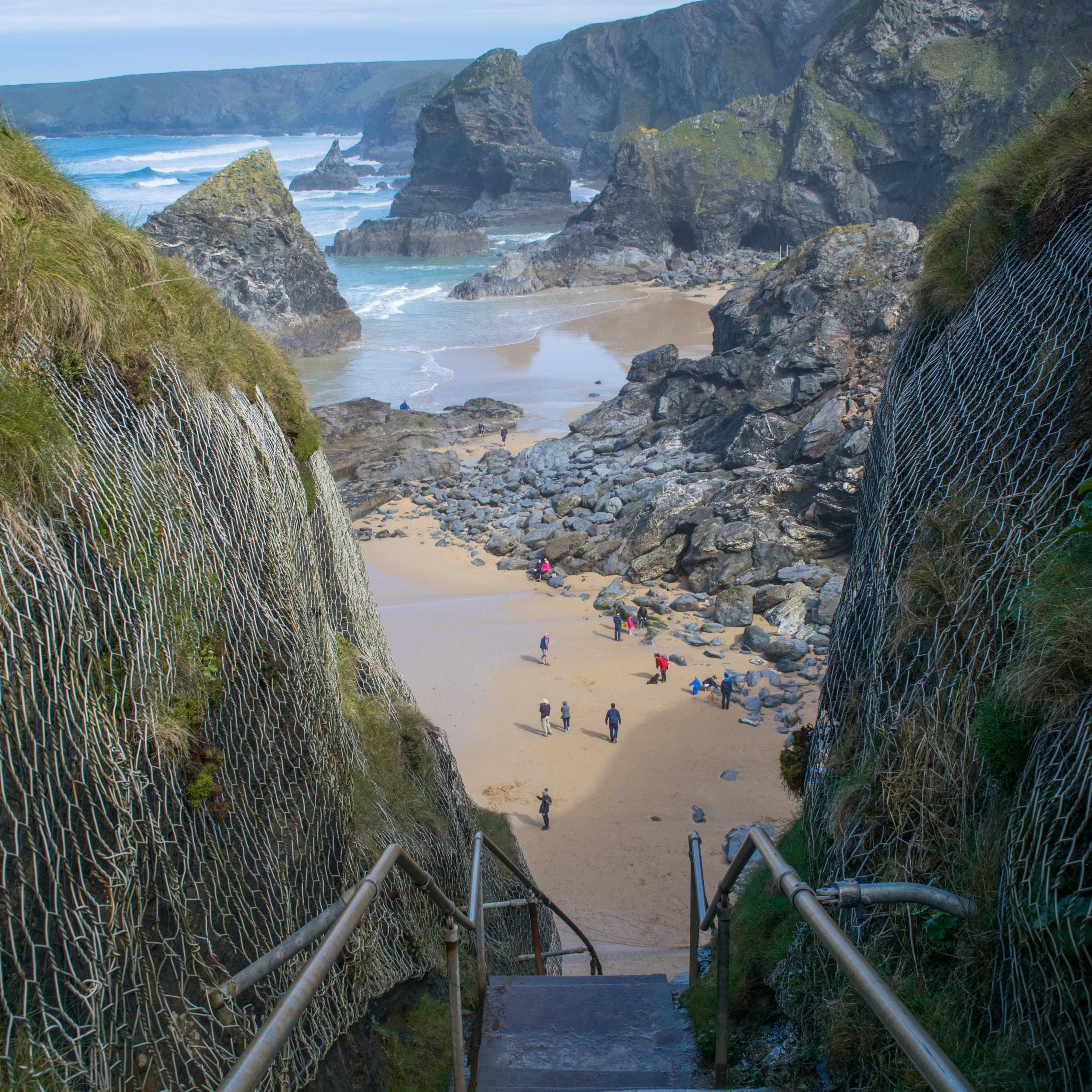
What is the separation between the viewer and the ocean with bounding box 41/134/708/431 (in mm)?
42062

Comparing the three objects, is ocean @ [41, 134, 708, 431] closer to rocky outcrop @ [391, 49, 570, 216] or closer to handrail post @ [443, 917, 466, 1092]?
handrail post @ [443, 917, 466, 1092]

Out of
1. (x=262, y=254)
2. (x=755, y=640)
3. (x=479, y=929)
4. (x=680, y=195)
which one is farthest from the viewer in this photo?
(x=680, y=195)

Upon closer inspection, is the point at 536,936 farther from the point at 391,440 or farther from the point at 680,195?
the point at 680,195

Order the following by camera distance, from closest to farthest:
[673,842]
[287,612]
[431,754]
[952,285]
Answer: [287,612], [952,285], [431,754], [673,842]

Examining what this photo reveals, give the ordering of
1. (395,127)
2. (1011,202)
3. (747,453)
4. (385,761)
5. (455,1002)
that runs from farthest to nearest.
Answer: (395,127) → (747,453) → (1011,202) → (385,761) → (455,1002)

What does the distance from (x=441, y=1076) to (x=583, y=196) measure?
4662 inches

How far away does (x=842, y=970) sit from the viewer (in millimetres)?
2291

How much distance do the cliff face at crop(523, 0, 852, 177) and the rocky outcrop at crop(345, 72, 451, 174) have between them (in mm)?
25270

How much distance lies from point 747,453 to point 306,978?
2730cm

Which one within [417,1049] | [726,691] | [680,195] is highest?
[680,195]

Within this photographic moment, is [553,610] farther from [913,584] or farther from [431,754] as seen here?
[913,584]

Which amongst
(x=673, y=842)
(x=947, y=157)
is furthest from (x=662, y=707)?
(x=947, y=157)

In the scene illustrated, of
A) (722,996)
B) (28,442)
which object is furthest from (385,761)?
(28,442)

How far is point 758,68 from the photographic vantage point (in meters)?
115
